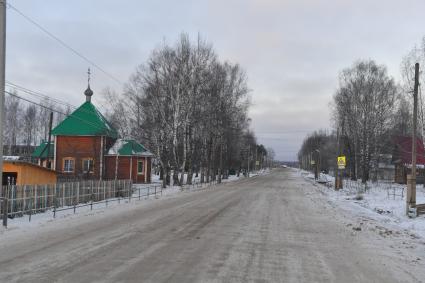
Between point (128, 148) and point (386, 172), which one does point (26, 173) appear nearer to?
point (128, 148)

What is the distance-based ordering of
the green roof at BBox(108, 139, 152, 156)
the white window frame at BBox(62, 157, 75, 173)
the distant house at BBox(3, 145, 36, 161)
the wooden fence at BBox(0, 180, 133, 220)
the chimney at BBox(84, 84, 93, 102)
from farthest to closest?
the distant house at BBox(3, 145, 36, 161), the chimney at BBox(84, 84, 93, 102), the green roof at BBox(108, 139, 152, 156), the white window frame at BBox(62, 157, 75, 173), the wooden fence at BBox(0, 180, 133, 220)

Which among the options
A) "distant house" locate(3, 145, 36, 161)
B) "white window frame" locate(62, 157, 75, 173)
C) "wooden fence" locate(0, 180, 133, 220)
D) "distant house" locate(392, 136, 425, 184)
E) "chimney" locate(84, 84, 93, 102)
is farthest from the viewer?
"distant house" locate(3, 145, 36, 161)

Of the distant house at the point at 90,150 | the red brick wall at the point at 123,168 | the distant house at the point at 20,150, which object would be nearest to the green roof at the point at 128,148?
the distant house at the point at 90,150

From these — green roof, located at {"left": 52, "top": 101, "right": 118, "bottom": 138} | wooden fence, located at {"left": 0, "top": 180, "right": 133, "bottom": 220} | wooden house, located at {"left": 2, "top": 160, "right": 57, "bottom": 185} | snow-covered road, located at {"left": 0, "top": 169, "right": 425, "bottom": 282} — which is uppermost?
green roof, located at {"left": 52, "top": 101, "right": 118, "bottom": 138}

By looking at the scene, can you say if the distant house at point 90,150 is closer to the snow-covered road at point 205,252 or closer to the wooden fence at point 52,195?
the wooden fence at point 52,195

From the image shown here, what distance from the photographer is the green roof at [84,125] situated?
5316 cm

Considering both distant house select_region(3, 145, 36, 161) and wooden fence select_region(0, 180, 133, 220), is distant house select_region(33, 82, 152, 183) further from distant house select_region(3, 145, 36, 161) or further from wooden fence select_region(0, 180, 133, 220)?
distant house select_region(3, 145, 36, 161)

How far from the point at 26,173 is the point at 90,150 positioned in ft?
95.5

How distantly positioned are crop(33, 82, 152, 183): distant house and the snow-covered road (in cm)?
3644

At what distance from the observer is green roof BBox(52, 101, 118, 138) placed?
174ft

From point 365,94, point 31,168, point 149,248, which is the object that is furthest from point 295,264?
point 365,94

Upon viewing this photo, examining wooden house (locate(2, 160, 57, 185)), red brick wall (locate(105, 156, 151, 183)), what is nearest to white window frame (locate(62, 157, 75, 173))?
red brick wall (locate(105, 156, 151, 183))

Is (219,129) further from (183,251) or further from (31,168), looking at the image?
(183,251)

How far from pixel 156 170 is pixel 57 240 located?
95.5m
